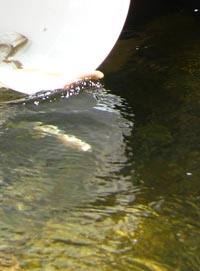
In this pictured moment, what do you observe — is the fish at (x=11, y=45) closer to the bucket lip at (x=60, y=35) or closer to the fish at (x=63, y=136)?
the bucket lip at (x=60, y=35)

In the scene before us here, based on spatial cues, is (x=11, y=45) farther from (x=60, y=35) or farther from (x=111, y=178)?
(x=111, y=178)

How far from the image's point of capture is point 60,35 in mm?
2973

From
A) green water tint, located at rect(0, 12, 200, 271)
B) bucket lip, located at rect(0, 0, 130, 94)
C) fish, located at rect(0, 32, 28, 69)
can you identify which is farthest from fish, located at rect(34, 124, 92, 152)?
fish, located at rect(0, 32, 28, 69)

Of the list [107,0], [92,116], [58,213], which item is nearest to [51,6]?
[107,0]

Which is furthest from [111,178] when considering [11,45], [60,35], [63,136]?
[11,45]

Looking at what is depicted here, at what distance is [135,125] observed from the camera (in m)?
2.41

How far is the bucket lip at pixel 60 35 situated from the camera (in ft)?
9.03

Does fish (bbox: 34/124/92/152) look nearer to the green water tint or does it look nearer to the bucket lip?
the green water tint

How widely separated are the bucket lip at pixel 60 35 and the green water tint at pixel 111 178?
0.19 m

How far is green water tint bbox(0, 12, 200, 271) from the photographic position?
155 cm

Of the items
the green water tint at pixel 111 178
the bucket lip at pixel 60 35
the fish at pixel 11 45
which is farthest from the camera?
the fish at pixel 11 45

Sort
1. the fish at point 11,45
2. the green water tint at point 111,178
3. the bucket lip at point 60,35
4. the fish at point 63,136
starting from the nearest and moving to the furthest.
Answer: the green water tint at point 111,178
the fish at point 63,136
the bucket lip at point 60,35
the fish at point 11,45

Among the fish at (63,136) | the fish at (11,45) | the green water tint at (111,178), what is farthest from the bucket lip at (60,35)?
the fish at (63,136)

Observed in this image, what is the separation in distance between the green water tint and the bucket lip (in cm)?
19
